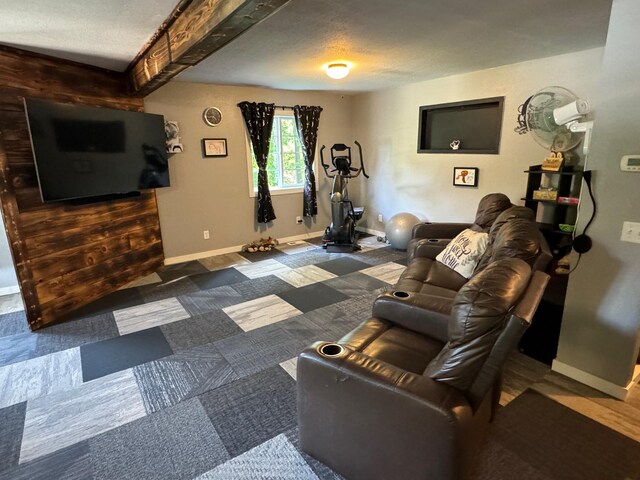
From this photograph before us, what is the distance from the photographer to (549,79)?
358cm

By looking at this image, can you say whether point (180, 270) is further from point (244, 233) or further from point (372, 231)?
point (372, 231)

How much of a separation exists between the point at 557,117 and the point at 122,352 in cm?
392

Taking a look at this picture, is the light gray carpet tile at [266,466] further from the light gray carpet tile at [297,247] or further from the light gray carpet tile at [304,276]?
the light gray carpet tile at [297,247]

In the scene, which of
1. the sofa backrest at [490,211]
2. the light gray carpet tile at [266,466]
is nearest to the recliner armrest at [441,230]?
the sofa backrest at [490,211]

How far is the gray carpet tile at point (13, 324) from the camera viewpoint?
3085 millimetres

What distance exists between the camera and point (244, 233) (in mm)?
5363

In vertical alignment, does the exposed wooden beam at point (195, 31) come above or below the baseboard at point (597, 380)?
above

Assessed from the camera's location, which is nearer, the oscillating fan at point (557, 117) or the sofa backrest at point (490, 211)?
the oscillating fan at point (557, 117)

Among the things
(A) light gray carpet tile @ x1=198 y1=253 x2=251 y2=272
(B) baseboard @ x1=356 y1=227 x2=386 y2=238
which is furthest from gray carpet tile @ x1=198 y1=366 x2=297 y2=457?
(B) baseboard @ x1=356 y1=227 x2=386 y2=238

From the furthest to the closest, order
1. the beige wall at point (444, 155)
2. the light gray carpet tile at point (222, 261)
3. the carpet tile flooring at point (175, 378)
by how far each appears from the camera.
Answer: the light gray carpet tile at point (222, 261) → the beige wall at point (444, 155) → the carpet tile flooring at point (175, 378)

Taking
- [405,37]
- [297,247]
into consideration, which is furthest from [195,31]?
[297,247]

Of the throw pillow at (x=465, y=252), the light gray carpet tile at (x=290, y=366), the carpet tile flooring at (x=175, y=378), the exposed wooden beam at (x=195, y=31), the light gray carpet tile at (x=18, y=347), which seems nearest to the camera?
the exposed wooden beam at (x=195, y=31)

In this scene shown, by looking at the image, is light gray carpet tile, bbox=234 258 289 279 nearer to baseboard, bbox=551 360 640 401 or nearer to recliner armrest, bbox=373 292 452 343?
recliner armrest, bbox=373 292 452 343

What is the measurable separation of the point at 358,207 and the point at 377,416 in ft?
17.1
